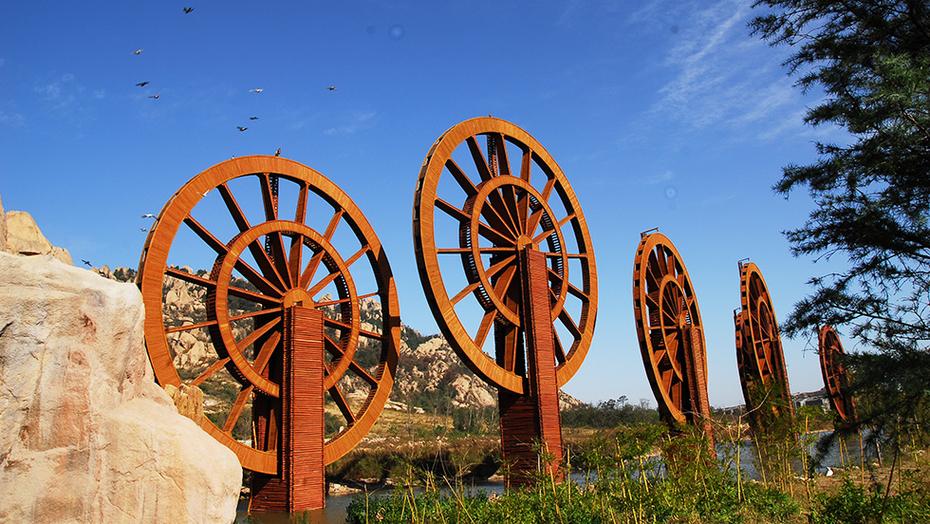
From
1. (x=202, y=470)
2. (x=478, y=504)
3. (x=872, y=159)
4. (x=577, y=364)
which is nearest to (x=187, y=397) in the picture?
(x=478, y=504)

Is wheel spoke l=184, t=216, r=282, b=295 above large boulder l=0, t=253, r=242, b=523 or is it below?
above

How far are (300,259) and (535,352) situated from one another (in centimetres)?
526

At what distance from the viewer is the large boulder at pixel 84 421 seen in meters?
4.02

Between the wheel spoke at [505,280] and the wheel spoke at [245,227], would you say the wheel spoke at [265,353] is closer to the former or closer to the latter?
the wheel spoke at [245,227]

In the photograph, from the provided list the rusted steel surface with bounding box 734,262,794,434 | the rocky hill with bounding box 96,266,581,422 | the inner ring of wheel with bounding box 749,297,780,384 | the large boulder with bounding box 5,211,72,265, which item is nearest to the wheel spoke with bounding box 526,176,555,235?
the rusted steel surface with bounding box 734,262,794,434

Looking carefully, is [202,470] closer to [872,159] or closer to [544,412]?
[872,159]

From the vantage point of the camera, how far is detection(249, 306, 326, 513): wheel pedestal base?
13.1 m

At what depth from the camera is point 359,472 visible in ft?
88.8

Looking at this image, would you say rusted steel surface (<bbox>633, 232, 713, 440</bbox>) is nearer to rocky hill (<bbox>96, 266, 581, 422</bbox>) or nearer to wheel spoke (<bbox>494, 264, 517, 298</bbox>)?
wheel spoke (<bbox>494, 264, 517, 298</bbox>)

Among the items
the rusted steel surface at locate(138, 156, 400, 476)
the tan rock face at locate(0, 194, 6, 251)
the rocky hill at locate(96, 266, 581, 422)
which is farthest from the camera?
the rocky hill at locate(96, 266, 581, 422)

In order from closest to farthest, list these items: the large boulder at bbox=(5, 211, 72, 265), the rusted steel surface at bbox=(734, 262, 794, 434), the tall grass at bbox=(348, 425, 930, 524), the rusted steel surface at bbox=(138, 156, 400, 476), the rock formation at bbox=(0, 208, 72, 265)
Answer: the rock formation at bbox=(0, 208, 72, 265), the large boulder at bbox=(5, 211, 72, 265), the tall grass at bbox=(348, 425, 930, 524), the rusted steel surface at bbox=(138, 156, 400, 476), the rusted steel surface at bbox=(734, 262, 794, 434)

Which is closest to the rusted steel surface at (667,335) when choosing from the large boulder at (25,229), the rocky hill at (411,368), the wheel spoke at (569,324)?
the wheel spoke at (569,324)

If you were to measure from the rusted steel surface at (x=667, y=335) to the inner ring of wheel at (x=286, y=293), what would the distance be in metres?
9.58

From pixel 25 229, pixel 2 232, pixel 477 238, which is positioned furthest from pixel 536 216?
pixel 2 232
